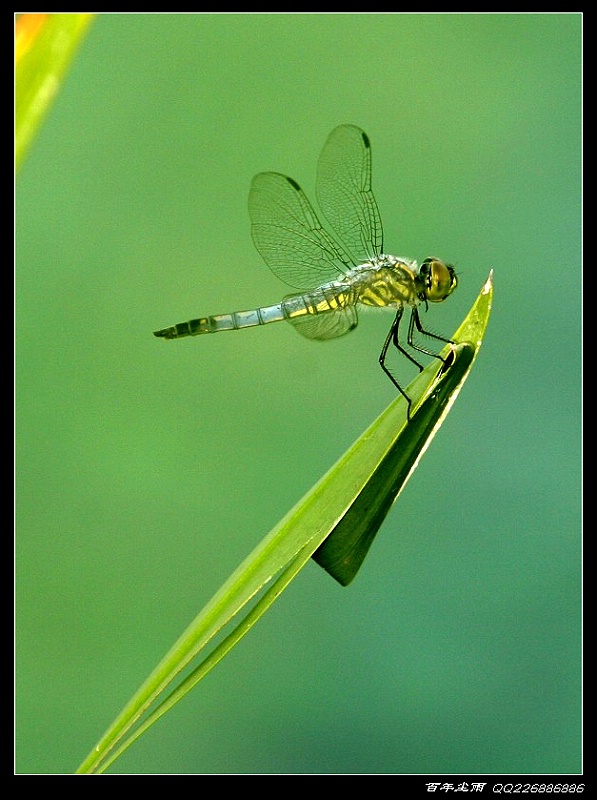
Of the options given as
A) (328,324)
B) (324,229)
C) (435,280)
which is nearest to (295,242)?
(324,229)

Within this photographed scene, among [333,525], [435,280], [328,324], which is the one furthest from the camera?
[328,324]

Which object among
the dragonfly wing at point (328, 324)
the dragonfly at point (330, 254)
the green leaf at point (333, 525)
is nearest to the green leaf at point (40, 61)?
the green leaf at point (333, 525)

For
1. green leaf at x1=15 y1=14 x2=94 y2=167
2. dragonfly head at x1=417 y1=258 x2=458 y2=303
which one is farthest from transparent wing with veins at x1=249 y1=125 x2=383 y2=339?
green leaf at x1=15 y1=14 x2=94 y2=167

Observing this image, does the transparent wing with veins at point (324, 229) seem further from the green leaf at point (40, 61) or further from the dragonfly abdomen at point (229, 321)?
the green leaf at point (40, 61)

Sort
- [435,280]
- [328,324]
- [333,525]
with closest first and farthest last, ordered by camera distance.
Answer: [333,525] → [435,280] → [328,324]

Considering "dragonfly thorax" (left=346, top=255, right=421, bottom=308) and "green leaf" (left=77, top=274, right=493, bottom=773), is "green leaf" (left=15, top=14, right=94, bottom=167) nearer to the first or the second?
"green leaf" (left=77, top=274, right=493, bottom=773)

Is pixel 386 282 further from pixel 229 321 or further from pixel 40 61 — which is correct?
pixel 40 61

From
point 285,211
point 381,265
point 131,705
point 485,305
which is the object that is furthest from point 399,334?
point 131,705
